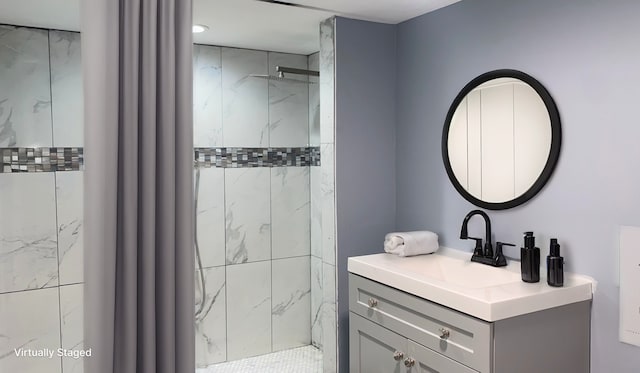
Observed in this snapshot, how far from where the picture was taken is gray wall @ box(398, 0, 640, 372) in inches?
68.6

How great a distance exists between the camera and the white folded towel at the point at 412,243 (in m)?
2.42

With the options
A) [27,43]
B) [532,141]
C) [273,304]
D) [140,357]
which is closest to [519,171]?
[532,141]

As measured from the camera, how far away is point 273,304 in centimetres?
334

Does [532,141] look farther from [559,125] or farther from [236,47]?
[236,47]

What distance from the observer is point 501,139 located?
7.23 feet

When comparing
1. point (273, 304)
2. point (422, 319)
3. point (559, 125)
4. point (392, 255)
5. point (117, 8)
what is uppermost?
point (117, 8)

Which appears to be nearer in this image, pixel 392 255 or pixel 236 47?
pixel 392 255

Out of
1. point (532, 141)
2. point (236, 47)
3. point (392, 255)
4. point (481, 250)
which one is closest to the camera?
point (532, 141)

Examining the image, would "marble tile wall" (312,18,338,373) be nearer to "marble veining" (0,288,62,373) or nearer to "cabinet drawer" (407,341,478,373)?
"cabinet drawer" (407,341,478,373)

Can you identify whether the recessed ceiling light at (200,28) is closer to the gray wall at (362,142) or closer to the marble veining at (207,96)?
the marble veining at (207,96)

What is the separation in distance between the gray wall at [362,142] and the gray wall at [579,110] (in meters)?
0.40

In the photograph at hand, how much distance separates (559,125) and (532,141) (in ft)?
0.43

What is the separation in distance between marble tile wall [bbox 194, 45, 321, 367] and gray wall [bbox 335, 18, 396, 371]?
0.59 meters

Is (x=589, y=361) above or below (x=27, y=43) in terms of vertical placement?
below
